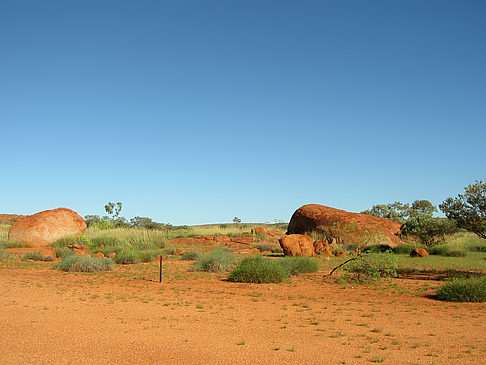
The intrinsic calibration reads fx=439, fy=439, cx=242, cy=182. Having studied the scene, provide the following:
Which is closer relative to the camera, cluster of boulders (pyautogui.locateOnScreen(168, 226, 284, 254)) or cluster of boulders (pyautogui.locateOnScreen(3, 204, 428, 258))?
cluster of boulders (pyautogui.locateOnScreen(3, 204, 428, 258))

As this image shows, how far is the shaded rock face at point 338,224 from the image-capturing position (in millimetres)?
29172

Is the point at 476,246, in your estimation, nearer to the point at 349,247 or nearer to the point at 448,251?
the point at 448,251

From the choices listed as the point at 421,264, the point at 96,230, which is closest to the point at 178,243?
the point at 96,230

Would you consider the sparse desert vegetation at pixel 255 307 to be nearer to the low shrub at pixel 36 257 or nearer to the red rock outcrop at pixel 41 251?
the low shrub at pixel 36 257

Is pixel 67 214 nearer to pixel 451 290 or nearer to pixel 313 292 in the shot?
pixel 313 292

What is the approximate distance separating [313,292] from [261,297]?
A: 5.97 feet

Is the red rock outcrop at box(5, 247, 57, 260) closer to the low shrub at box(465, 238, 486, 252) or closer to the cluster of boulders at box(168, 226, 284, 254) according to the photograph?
the cluster of boulders at box(168, 226, 284, 254)

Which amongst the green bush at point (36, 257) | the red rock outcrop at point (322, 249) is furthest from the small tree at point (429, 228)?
the green bush at point (36, 257)

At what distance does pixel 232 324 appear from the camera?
8680mm

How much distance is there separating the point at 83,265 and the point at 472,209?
14926 mm

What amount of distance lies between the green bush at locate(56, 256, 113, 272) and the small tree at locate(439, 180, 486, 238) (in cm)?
1360

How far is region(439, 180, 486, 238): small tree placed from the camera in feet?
51.3

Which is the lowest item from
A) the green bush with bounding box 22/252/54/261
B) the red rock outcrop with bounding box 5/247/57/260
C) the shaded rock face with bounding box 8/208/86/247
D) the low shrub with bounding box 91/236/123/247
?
the green bush with bounding box 22/252/54/261

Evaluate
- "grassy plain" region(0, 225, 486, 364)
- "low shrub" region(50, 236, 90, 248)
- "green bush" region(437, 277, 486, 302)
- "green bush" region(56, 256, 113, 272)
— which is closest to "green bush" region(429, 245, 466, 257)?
"grassy plain" region(0, 225, 486, 364)
